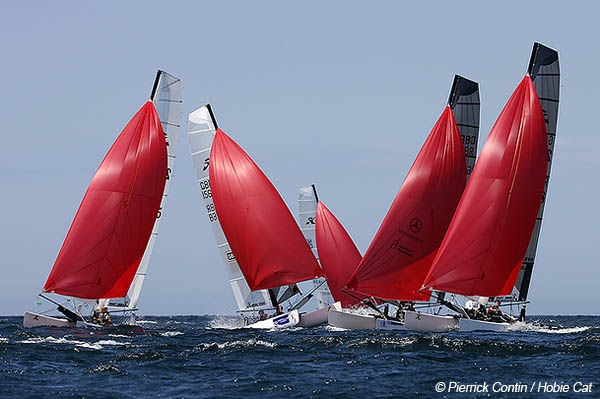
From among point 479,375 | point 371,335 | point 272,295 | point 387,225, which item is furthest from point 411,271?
point 479,375

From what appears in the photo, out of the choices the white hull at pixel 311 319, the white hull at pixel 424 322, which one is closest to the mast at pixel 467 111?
the white hull at pixel 424 322

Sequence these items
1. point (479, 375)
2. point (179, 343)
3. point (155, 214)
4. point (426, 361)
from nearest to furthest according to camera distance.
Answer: point (479, 375) → point (426, 361) → point (179, 343) → point (155, 214)

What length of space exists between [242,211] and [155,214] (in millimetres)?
4046

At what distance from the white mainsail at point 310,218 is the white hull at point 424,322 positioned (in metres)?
16.1

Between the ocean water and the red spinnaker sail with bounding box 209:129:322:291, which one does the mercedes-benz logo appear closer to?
the ocean water

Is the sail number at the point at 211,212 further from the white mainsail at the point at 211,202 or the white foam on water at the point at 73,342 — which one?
the white foam on water at the point at 73,342

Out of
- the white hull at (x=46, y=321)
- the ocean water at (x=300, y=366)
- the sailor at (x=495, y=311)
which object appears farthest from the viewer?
the white hull at (x=46, y=321)

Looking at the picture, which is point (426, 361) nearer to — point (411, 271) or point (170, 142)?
point (411, 271)

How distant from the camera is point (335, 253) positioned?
54031 millimetres

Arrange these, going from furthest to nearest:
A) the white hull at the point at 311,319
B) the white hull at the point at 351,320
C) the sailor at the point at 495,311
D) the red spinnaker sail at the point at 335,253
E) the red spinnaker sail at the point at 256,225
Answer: the red spinnaker sail at the point at 335,253
the white hull at the point at 311,319
the red spinnaker sail at the point at 256,225
the sailor at the point at 495,311
the white hull at the point at 351,320

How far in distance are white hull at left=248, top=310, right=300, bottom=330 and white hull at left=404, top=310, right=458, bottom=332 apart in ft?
24.4

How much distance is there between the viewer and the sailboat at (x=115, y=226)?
152 feet

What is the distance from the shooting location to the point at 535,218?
148 ft

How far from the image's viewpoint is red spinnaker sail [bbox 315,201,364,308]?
53531 mm
